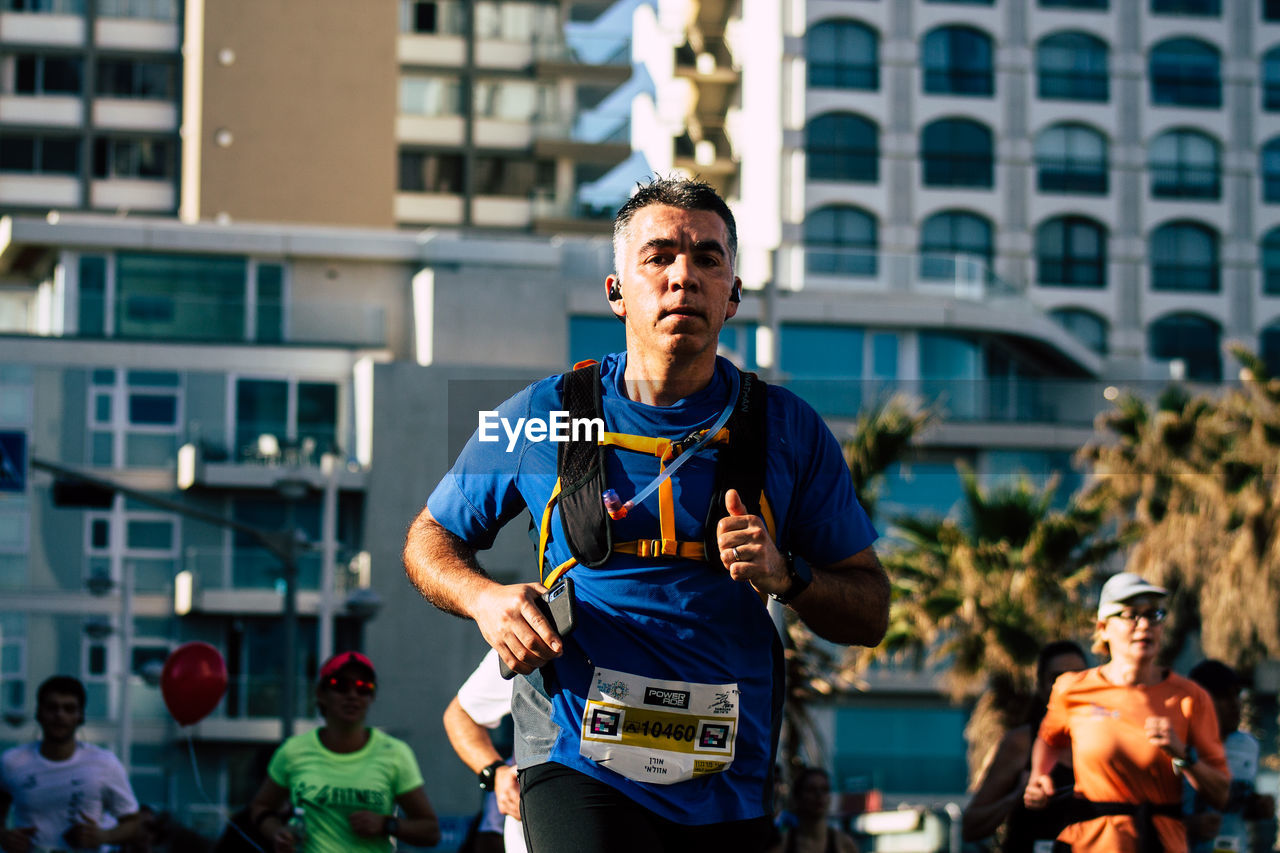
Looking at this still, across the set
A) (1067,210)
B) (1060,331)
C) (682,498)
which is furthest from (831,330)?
(682,498)

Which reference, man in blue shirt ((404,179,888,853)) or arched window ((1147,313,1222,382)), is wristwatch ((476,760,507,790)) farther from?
arched window ((1147,313,1222,382))

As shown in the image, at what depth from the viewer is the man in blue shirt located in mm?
3762

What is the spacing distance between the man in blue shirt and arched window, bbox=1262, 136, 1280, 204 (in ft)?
224

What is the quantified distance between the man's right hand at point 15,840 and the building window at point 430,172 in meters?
62.5

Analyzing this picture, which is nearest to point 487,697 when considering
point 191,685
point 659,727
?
point 659,727

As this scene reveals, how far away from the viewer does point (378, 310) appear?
154 feet

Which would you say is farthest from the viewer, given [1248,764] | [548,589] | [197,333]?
[197,333]

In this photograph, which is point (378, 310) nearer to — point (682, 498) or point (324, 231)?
point (324, 231)

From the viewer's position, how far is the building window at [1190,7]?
68.1 meters

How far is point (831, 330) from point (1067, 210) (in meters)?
20.1

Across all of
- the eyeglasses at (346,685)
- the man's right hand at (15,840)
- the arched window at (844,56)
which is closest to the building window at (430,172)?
the arched window at (844,56)

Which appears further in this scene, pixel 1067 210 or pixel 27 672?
pixel 1067 210

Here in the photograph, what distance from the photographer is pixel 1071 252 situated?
67.2 m

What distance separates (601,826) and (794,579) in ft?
1.91
